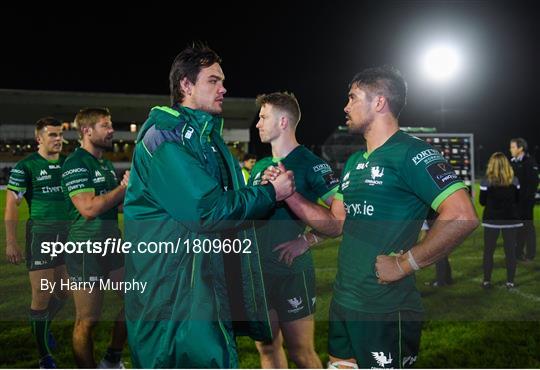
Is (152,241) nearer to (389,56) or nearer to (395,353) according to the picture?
(395,353)

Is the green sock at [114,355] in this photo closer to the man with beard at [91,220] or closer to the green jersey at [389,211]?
the man with beard at [91,220]

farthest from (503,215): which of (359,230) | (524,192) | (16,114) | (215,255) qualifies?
(16,114)

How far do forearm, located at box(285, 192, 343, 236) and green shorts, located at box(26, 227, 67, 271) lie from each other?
3.02 meters

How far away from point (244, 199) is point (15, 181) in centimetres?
408

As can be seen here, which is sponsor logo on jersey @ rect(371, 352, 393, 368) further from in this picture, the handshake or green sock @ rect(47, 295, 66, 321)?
green sock @ rect(47, 295, 66, 321)

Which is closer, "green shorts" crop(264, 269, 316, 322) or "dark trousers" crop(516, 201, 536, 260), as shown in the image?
"green shorts" crop(264, 269, 316, 322)

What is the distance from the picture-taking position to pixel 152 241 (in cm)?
231

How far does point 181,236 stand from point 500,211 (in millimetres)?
6567

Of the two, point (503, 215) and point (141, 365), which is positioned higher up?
point (141, 365)

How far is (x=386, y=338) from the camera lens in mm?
2756

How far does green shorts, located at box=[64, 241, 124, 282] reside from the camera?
450cm

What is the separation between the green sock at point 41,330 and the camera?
15.6 ft

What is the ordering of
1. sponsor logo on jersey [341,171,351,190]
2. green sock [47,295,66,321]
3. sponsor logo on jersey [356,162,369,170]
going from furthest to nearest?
green sock [47,295,66,321], sponsor logo on jersey [341,171,351,190], sponsor logo on jersey [356,162,369,170]

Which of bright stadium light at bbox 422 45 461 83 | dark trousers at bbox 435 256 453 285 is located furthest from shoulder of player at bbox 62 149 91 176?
bright stadium light at bbox 422 45 461 83
